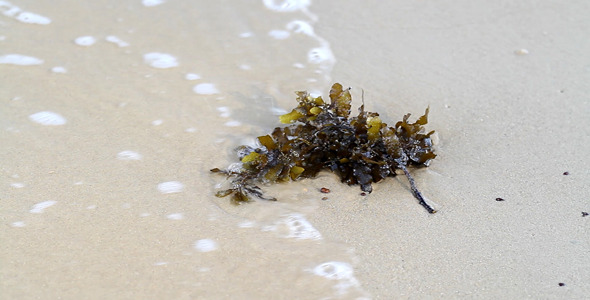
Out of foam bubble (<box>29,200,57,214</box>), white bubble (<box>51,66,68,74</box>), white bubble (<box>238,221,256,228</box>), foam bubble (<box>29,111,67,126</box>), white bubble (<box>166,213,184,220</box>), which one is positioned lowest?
foam bubble (<box>29,200,57,214</box>)

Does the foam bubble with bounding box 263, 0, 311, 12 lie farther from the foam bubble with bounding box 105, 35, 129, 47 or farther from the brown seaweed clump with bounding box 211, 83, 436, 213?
the brown seaweed clump with bounding box 211, 83, 436, 213

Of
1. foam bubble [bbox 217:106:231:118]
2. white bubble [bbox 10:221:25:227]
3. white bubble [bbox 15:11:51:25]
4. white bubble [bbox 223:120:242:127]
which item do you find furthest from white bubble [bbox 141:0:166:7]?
white bubble [bbox 10:221:25:227]

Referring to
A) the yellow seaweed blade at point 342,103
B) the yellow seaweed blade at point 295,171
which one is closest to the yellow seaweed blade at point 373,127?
the yellow seaweed blade at point 342,103

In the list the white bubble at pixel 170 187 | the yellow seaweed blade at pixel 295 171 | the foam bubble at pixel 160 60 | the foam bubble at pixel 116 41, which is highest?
the foam bubble at pixel 116 41

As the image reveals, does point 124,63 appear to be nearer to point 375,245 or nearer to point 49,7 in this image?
point 49,7

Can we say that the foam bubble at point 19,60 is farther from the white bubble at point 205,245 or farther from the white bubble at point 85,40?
the white bubble at point 205,245

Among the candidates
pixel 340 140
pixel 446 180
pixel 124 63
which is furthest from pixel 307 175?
pixel 124 63
